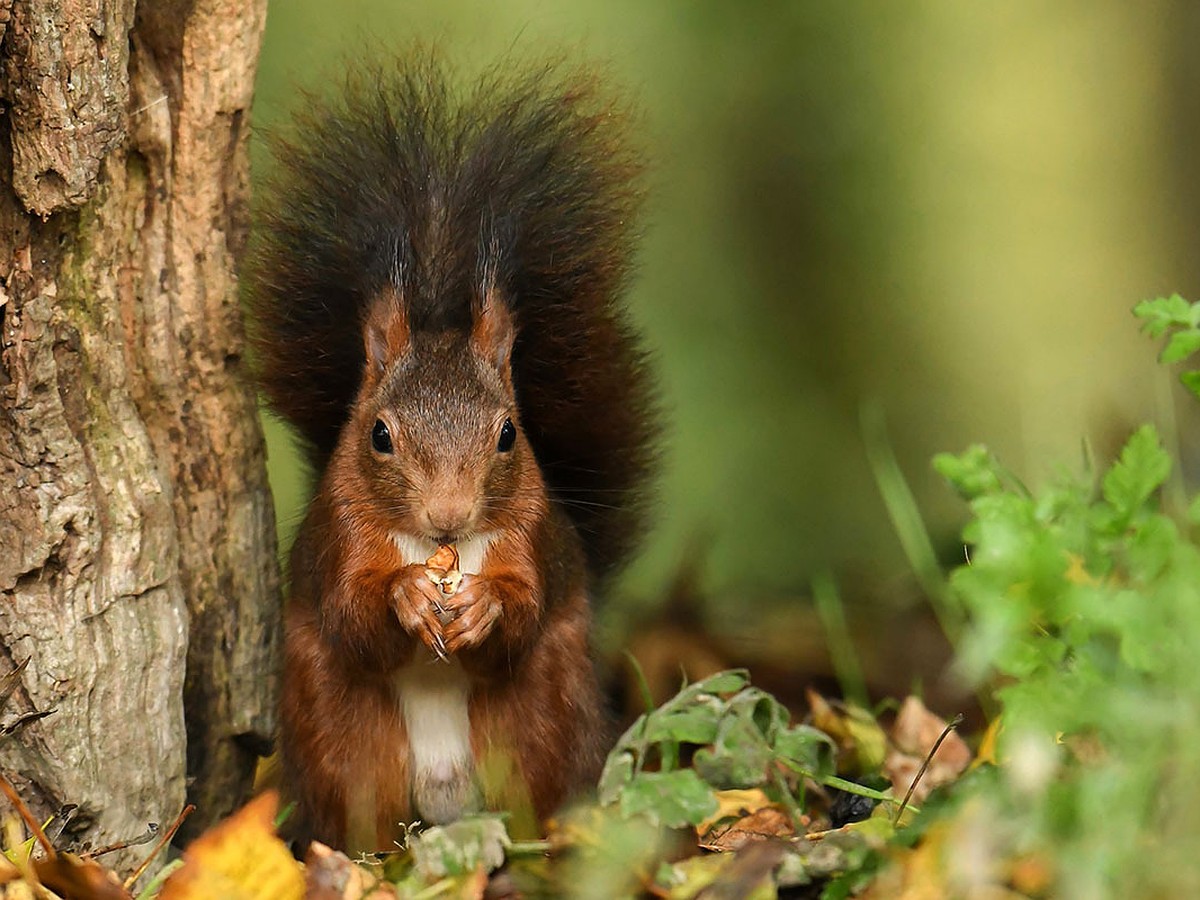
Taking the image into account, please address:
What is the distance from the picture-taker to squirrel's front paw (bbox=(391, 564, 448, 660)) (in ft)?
6.73

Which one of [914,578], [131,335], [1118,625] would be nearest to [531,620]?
[131,335]

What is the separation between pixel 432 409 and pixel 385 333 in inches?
6.4

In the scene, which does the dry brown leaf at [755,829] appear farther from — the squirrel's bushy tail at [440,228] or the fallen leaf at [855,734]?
the squirrel's bushy tail at [440,228]

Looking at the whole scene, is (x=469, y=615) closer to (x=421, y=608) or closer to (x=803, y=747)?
(x=421, y=608)

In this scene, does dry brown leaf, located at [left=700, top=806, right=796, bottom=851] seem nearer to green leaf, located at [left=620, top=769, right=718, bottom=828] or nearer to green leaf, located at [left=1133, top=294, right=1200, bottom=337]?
green leaf, located at [left=620, top=769, right=718, bottom=828]

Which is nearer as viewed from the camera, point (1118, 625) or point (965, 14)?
point (1118, 625)

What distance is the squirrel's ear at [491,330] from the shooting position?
7.47ft

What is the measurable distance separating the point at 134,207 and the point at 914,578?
237cm

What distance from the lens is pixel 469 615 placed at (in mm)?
2062

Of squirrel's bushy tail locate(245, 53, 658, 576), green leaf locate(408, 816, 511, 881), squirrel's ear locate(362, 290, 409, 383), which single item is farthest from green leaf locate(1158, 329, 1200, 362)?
squirrel's ear locate(362, 290, 409, 383)

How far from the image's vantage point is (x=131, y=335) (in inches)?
88.0

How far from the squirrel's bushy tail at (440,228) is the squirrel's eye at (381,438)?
0.20 metres

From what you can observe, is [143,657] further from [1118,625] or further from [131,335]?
[1118,625]

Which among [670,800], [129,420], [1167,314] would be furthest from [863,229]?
[1167,314]
